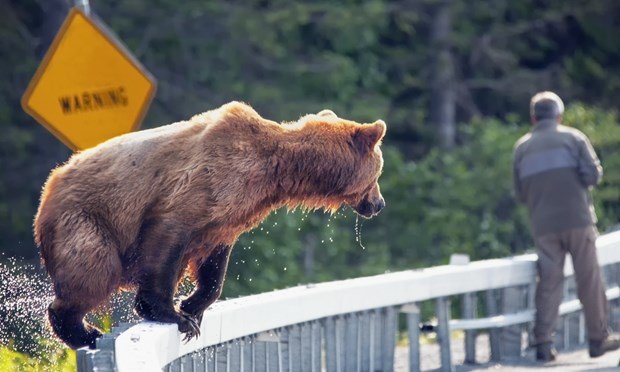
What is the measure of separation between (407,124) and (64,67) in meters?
12.9

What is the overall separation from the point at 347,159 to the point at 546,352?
118 inches

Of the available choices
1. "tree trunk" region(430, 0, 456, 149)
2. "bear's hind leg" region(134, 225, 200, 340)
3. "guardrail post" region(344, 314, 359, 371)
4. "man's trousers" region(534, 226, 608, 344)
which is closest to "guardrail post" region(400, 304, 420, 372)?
"guardrail post" region(344, 314, 359, 371)

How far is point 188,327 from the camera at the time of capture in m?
7.54

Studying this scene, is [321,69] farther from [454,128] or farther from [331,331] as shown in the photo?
[331,331]

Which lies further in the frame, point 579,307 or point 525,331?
point 525,331

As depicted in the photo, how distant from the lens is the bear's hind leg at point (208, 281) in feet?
27.0

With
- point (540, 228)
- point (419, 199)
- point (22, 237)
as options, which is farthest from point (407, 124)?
point (540, 228)

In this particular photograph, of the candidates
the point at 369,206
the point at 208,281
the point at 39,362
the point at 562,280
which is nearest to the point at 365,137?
the point at 369,206

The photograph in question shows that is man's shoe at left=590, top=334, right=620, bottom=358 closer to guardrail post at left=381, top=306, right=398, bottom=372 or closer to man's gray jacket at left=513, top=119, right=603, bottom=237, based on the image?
man's gray jacket at left=513, top=119, right=603, bottom=237

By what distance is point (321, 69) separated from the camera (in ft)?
69.0

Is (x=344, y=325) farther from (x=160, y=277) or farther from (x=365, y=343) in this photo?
(x=160, y=277)

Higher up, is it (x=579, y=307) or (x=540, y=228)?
(x=540, y=228)

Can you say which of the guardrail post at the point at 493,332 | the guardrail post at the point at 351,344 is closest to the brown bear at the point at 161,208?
the guardrail post at the point at 351,344

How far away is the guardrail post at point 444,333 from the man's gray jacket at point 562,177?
118 centimetres
